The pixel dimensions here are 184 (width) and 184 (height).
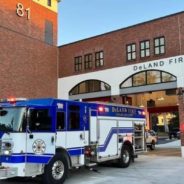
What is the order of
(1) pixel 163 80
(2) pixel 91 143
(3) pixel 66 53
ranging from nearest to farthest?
(2) pixel 91 143
(1) pixel 163 80
(3) pixel 66 53

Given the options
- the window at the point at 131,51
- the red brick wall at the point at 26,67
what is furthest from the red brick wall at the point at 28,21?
the window at the point at 131,51

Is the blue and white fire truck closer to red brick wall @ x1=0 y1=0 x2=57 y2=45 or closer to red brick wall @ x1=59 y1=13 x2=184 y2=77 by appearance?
red brick wall @ x1=59 y1=13 x2=184 y2=77

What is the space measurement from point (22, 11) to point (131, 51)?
31.0ft

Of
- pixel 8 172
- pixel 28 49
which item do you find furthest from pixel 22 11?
pixel 8 172

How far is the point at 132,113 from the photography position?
17672mm

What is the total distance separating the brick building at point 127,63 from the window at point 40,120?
12242mm

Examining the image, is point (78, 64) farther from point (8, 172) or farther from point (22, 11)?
point (8, 172)

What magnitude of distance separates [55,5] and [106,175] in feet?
73.3

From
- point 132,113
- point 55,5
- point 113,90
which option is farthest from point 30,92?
point 132,113

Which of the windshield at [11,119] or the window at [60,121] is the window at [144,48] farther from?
the windshield at [11,119]

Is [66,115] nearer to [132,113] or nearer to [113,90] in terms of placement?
[132,113]

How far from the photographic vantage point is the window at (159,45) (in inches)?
944

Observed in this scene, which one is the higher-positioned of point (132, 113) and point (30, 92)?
point (30, 92)

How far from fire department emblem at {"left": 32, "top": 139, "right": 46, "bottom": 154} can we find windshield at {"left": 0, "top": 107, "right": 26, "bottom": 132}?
763mm
